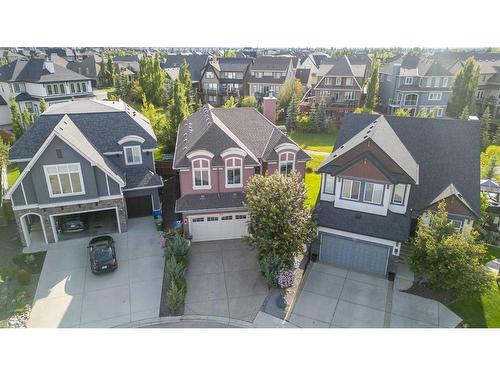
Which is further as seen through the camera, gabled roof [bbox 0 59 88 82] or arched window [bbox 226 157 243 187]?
gabled roof [bbox 0 59 88 82]

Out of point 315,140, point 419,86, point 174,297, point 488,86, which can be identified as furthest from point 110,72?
point 174,297

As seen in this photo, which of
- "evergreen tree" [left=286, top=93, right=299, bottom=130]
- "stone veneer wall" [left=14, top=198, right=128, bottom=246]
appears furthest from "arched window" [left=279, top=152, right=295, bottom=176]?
"evergreen tree" [left=286, top=93, right=299, bottom=130]

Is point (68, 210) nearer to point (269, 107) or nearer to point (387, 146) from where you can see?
point (269, 107)

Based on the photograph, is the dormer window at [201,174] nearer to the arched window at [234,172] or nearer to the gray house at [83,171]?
the arched window at [234,172]

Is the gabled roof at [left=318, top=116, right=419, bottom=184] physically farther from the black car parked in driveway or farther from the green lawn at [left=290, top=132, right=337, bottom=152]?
the green lawn at [left=290, top=132, right=337, bottom=152]

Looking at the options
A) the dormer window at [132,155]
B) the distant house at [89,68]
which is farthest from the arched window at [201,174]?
the distant house at [89,68]

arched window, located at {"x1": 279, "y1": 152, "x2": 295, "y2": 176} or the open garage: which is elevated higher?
arched window, located at {"x1": 279, "y1": 152, "x2": 295, "y2": 176}

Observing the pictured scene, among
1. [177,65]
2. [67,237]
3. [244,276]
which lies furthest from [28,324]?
[177,65]
